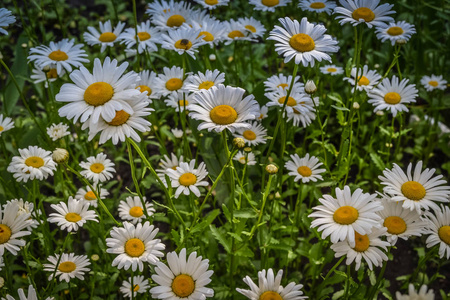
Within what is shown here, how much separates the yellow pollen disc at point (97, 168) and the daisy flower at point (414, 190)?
4.50 feet

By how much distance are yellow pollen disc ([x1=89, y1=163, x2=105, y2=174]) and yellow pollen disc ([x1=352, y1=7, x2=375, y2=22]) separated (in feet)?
4.79

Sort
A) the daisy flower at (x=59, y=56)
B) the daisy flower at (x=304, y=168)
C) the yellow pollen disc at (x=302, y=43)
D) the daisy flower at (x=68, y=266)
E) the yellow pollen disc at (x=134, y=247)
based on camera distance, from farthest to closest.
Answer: the daisy flower at (x=59, y=56)
the daisy flower at (x=304, y=168)
the daisy flower at (x=68, y=266)
the yellow pollen disc at (x=302, y=43)
the yellow pollen disc at (x=134, y=247)

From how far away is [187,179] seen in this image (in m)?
2.08

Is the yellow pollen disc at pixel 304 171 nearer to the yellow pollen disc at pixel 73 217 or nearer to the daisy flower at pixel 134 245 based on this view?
the daisy flower at pixel 134 245

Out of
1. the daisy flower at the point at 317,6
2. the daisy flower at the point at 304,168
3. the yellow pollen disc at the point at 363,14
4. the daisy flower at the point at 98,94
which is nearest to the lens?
the daisy flower at the point at 98,94

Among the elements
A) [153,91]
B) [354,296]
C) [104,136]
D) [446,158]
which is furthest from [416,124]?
[104,136]

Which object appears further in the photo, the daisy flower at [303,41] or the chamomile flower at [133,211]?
the chamomile flower at [133,211]

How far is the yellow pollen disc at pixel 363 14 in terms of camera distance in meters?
2.11

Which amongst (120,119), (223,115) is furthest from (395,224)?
(120,119)

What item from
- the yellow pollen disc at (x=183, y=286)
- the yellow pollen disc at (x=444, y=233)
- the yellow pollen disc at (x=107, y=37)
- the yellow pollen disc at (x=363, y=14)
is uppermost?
the yellow pollen disc at (x=107, y=37)

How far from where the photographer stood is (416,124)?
3271 mm

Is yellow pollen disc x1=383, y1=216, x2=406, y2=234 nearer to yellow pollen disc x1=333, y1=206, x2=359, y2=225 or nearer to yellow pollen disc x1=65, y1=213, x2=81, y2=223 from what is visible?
yellow pollen disc x1=333, y1=206, x2=359, y2=225

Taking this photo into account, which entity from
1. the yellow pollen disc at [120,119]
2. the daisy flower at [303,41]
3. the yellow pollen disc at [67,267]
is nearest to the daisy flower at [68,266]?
the yellow pollen disc at [67,267]

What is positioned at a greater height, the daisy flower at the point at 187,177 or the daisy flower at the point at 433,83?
the daisy flower at the point at 433,83
